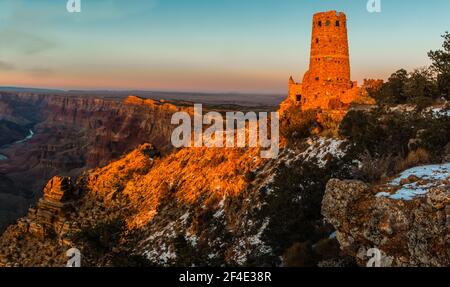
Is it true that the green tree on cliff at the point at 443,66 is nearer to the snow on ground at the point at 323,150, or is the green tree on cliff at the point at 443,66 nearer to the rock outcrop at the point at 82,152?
the snow on ground at the point at 323,150

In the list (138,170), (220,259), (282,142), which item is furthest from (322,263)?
(138,170)

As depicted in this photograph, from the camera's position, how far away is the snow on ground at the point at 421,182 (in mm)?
9289

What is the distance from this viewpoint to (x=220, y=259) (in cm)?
2073

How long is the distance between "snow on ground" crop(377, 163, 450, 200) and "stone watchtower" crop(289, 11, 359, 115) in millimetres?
24432

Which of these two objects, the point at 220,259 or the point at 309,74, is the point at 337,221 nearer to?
the point at 220,259

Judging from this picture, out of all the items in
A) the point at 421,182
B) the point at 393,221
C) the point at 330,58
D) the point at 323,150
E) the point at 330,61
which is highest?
the point at 330,58

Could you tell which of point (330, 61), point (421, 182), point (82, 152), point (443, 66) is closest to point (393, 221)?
point (421, 182)

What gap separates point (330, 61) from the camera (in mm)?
35500

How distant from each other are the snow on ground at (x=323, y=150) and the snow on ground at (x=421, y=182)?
12.7 meters

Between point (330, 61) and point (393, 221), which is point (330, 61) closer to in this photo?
point (330, 61)

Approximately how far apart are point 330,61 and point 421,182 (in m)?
27.4

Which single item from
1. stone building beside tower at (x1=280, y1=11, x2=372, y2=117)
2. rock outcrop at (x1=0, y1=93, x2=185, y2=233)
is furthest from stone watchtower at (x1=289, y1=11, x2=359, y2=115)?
rock outcrop at (x1=0, y1=93, x2=185, y2=233)
